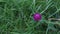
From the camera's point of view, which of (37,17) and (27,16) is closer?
(37,17)

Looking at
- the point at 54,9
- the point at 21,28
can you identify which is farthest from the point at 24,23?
the point at 54,9

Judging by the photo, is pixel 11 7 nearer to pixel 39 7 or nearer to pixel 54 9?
pixel 39 7

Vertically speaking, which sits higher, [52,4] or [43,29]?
[52,4]

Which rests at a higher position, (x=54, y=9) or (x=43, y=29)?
(x=54, y=9)

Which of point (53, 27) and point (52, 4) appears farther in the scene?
point (52, 4)

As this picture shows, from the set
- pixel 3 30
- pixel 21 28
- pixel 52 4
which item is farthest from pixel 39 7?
pixel 3 30

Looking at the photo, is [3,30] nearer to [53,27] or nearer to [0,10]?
[0,10]
